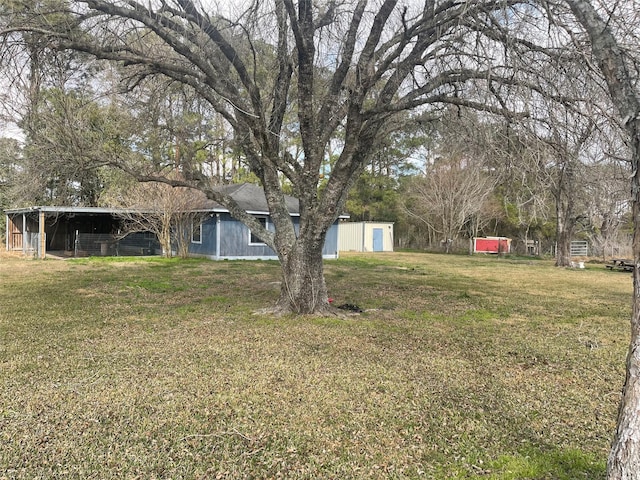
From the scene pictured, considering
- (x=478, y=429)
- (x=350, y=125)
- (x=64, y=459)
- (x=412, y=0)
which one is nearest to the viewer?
(x=64, y=459)

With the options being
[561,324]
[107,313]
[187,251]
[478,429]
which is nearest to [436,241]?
[187,251]

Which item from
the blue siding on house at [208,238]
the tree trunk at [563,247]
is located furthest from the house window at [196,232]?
the tree trunk at [563,247]

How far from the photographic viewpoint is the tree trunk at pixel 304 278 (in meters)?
6.43

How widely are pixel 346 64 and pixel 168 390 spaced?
201 inches

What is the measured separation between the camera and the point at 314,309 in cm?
662

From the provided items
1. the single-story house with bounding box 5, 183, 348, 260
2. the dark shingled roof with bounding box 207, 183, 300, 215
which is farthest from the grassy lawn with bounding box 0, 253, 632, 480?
the dark shingled roof with bounding box 207, 183, 300, 215

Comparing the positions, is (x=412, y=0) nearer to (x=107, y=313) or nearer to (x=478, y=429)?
(x=478, y=429)

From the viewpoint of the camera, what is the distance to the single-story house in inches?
663

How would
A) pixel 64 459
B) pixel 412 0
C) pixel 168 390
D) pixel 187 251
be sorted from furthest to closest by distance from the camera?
pixel 187 251, pixel 412 0, pixel 168 390, pixel 64 459

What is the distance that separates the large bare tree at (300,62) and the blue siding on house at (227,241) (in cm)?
952

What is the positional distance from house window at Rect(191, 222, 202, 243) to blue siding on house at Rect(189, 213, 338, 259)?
0.22 metres

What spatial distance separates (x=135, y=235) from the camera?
65.7 ft

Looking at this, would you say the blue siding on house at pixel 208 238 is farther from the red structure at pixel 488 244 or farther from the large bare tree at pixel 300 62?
the red structure at pixel 488 244

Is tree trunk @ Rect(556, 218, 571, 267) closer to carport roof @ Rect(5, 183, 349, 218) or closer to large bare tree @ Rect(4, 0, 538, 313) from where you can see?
carport roof @ Rect(5, 183, 349, 218)
